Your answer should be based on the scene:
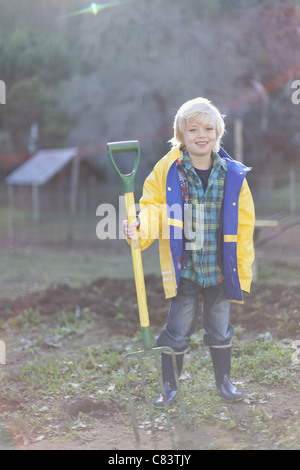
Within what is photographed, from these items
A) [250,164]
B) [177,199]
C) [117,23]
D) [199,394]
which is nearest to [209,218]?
[177,199]

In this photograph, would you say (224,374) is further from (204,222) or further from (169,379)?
(204,222)

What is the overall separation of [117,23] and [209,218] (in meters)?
15.5

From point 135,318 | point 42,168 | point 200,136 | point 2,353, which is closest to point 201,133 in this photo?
point 200,136

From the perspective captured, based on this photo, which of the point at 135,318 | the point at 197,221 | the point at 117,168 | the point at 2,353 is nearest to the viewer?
the point at 117,168

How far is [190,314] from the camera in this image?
10.3ft

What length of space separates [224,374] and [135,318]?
214 centimetres

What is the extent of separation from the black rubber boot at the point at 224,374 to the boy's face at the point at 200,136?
1168mm

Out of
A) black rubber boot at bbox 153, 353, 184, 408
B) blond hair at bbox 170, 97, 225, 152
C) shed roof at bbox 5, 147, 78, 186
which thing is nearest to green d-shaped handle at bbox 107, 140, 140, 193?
blond hair at bbox 170, 97, 225, 152

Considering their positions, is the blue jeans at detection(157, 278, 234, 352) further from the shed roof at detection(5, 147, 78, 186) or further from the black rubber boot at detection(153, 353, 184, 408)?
the shed roof at detection(5, 147, 78, 186)

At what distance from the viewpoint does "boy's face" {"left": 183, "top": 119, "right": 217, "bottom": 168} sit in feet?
9.68

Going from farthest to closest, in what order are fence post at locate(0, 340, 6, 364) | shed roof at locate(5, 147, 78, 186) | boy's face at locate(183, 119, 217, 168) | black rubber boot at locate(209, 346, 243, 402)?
shed roof at locate(5, 147, 78, 186), fence post at locate(0, 340, 6, 364), black rubber boot at locate(209, 346, 243, 402), boy's face at locate(183, 119, 217, 168)

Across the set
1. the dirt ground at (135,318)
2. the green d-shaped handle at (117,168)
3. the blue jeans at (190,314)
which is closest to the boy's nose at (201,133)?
the green d-shaped handle at (117,168)

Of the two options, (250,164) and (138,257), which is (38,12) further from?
(138,257)

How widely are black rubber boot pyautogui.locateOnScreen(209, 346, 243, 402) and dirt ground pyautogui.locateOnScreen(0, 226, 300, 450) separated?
8 cm
